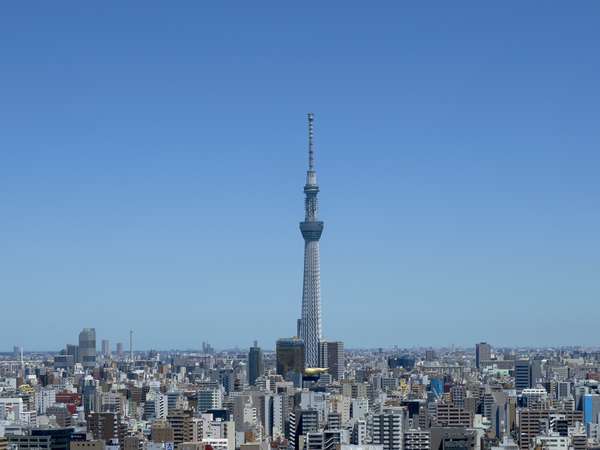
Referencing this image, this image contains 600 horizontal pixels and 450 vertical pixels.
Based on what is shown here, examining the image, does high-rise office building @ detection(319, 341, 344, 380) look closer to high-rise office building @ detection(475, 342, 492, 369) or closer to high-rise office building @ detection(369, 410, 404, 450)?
high-rise office building @ detection(475, 342, 492, 369)

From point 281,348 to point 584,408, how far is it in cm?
2360

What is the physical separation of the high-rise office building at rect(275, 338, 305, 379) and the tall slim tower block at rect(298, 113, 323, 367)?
1.43 metres

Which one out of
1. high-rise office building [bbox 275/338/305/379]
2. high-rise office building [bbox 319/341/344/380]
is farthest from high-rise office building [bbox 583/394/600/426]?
Answer: high-rise office building [bbox 319/341/344/380]

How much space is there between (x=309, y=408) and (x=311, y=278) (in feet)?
87.5

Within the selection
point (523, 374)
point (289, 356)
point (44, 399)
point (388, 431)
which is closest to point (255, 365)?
point (289, 356)

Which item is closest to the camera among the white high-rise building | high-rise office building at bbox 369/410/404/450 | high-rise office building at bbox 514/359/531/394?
high-rise office building at bbox 369/410/404/450

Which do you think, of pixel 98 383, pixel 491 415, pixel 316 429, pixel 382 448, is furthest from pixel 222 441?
pixel 98 383

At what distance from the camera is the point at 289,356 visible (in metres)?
56.8

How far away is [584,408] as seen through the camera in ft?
115

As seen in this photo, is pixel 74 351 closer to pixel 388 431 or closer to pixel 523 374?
pixel 523 374

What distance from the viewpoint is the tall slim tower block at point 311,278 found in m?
59.1

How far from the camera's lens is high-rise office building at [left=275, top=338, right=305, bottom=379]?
185 ft

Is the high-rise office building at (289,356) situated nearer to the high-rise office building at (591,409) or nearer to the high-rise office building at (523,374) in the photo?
the high-rise office building at (523,374)

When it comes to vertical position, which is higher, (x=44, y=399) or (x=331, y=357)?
(x=331, y=357)
